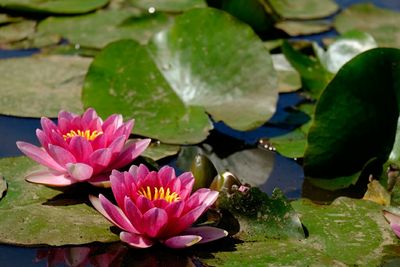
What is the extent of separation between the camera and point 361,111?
6.72 ft

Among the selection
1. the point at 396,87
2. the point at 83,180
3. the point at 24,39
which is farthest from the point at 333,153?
the point at 24,39

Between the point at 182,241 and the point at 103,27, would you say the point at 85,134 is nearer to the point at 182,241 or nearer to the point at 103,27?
the point at 182,241

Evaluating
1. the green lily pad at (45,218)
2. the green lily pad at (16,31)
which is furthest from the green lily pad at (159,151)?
the green lily pad at (16,31)

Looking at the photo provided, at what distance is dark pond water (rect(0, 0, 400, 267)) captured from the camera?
1.64 m

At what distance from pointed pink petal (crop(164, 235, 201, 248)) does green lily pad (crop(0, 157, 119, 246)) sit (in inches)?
5.2

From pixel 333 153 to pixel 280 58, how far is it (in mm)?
979

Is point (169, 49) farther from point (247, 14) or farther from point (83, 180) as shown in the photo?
point (83, 180)

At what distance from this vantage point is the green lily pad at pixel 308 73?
2662mm

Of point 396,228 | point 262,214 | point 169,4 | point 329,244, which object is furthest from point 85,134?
point 169,4

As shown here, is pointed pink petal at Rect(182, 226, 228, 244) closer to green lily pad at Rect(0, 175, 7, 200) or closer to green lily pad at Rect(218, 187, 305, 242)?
green lily pad at Rect(218, 187, 305, 242)

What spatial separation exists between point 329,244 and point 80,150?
616mm

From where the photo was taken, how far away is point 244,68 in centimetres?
251

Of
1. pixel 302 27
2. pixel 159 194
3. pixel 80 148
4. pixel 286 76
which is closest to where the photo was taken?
pixel 159 194

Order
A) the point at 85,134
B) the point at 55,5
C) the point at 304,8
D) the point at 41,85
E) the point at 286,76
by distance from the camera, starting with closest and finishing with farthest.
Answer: the point at 85,134, the point at 41,85, the point at 286,76, the point at 55,5, the point at 304,8
